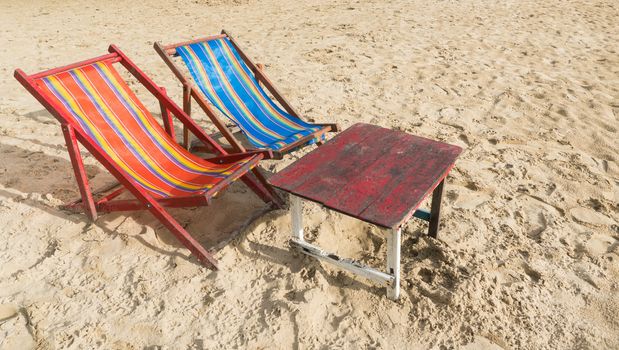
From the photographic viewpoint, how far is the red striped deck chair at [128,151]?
8.23ft

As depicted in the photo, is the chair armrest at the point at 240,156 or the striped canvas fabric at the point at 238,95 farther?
the striped canvas fabric at the point at 238,95

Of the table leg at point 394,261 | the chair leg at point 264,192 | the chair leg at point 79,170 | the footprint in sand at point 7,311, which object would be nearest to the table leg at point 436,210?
the table leg at point 394,261

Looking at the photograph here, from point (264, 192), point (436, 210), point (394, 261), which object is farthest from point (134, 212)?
point (436, 210)

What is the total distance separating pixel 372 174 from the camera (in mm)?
2338

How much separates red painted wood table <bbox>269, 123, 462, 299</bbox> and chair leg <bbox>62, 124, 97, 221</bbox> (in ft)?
3.65

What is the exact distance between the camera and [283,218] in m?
2.89

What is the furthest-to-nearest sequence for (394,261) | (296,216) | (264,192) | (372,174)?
(264,192) → (296,216) → (372,174) → (394,261)

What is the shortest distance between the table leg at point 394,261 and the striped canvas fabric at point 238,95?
124cm

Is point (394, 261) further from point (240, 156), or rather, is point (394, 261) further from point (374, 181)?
point (240, 156)

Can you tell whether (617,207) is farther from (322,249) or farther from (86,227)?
(86,227)

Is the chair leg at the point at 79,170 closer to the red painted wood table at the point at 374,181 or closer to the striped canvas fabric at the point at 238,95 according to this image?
the striped canvas fabric at the point at 238,95

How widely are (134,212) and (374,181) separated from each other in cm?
157

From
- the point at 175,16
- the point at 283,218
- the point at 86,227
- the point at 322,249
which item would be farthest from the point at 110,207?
the point at 175,16

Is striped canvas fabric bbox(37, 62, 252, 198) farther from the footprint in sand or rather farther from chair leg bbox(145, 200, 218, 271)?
the footprint in sand
